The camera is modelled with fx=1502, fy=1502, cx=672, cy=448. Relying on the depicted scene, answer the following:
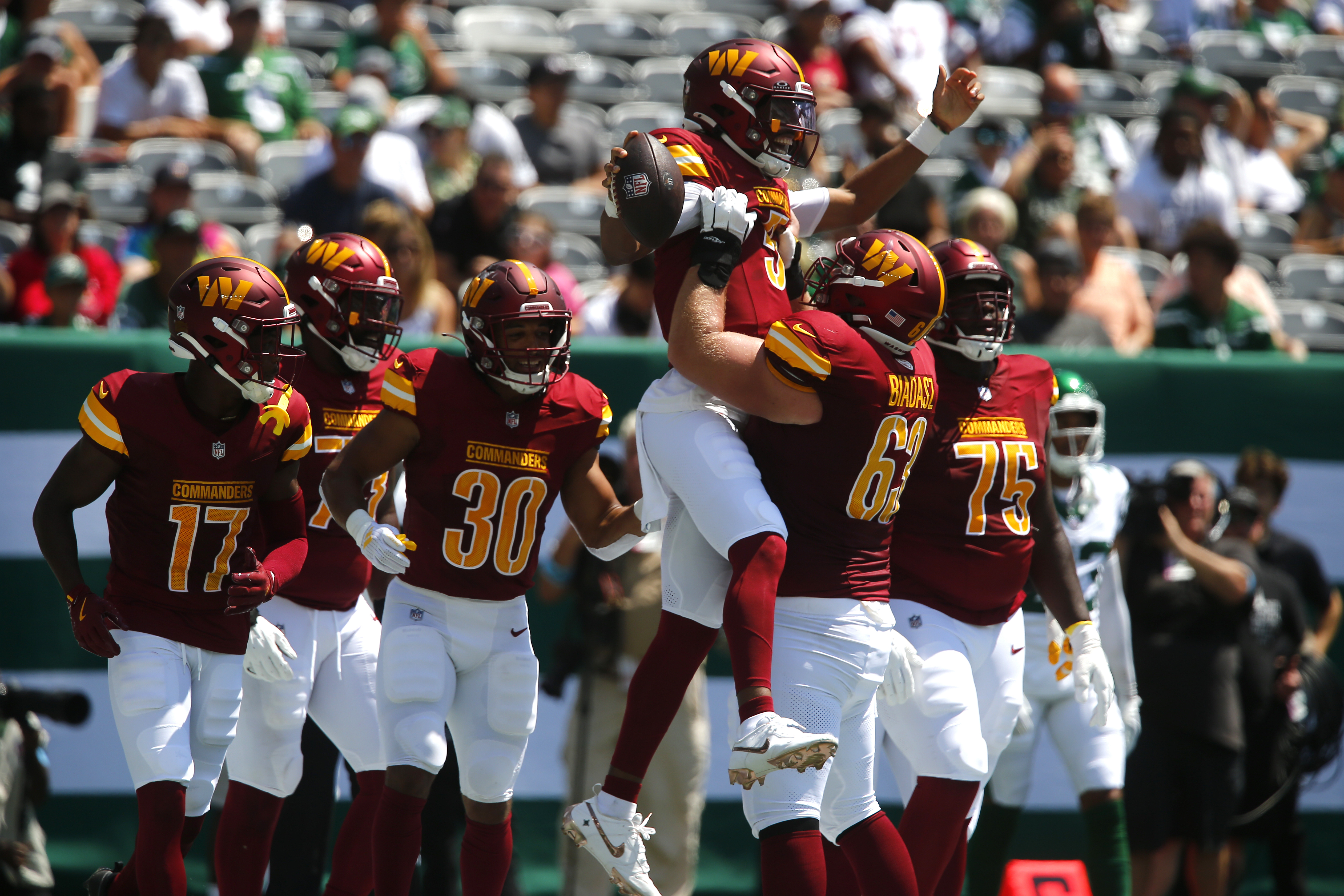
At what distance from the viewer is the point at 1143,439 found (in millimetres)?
7277

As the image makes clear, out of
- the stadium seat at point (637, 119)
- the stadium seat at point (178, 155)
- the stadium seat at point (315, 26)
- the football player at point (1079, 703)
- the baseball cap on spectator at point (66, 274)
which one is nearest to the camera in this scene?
the football player at point (1079, 703)

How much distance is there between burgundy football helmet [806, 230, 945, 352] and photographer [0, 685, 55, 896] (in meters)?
3.58

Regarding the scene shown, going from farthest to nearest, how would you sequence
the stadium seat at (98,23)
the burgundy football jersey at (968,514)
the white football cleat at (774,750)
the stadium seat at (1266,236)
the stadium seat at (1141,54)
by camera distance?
the stadium seat at (1141,54), the stadium seat at (1266,236), the stadium seat at (98,23), the burgundy football jersey at (968,514), the white football cleat at (774,750)

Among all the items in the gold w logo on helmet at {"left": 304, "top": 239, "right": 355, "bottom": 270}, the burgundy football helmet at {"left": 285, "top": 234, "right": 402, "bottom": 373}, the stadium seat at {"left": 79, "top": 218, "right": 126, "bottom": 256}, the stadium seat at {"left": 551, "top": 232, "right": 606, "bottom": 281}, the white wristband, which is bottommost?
the stadium seat at {"left": 551, "top": 232, "right": 606, "bottom": 281}

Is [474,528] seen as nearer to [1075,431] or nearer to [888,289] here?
[888,289]

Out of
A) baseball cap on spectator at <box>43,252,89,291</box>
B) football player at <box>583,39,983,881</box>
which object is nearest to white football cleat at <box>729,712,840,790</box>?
football player at <box>583,39,983,881</box>

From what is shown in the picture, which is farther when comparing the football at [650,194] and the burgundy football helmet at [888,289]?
the burgundy football helmet at [888,289]

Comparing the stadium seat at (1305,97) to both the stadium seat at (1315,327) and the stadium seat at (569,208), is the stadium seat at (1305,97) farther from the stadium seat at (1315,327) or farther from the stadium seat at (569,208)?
the stadium seat at (569,208)

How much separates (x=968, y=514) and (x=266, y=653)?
2223mm

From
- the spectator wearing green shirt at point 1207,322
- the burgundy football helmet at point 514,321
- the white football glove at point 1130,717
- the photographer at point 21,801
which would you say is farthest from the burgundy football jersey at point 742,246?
the spectator wearing green shirt at point 1207,322

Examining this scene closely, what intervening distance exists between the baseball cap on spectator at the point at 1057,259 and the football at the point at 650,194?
159 inches

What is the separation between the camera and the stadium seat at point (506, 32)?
11195 millimetres

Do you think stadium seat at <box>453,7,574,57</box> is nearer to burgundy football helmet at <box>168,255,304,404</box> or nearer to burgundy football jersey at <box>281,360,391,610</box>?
burgundy football jersey at <box>281,360,391,610</box>

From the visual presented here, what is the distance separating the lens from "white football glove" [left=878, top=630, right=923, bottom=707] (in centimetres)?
448
